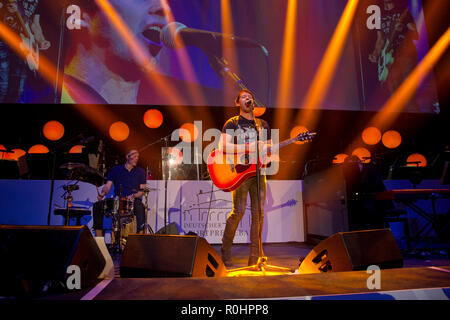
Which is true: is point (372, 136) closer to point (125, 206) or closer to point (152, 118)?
point (152, 118)

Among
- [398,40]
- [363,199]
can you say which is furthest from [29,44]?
[398,40]

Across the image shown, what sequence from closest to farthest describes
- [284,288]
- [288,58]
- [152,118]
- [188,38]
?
→ [284,288] → [188,38] → [288,58] → [152,118]

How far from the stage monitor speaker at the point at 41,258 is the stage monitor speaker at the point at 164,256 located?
235mm

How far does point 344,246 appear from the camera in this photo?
5.09 ft

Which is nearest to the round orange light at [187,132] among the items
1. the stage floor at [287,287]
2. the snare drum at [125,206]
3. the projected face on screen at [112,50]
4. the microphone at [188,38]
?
the projected face on screen at [112,50]

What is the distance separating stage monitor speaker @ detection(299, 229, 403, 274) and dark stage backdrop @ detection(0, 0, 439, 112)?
139 inches

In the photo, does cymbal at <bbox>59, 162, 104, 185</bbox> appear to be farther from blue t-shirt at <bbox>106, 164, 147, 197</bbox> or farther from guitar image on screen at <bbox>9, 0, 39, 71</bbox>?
guitar image on screen at <bbox>9, 0, 39, 71</bbox>

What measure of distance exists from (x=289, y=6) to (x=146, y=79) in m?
2.99

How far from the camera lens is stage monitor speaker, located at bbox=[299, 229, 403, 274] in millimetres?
1558

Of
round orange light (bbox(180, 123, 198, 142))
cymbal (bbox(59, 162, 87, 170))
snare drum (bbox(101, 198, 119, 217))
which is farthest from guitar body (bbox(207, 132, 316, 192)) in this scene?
round orange light (bbox(180, 123, 198, 142))

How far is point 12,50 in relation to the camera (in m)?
4.63

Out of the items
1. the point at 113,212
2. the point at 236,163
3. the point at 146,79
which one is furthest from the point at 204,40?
the point at 113,212

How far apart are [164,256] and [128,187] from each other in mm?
3299
